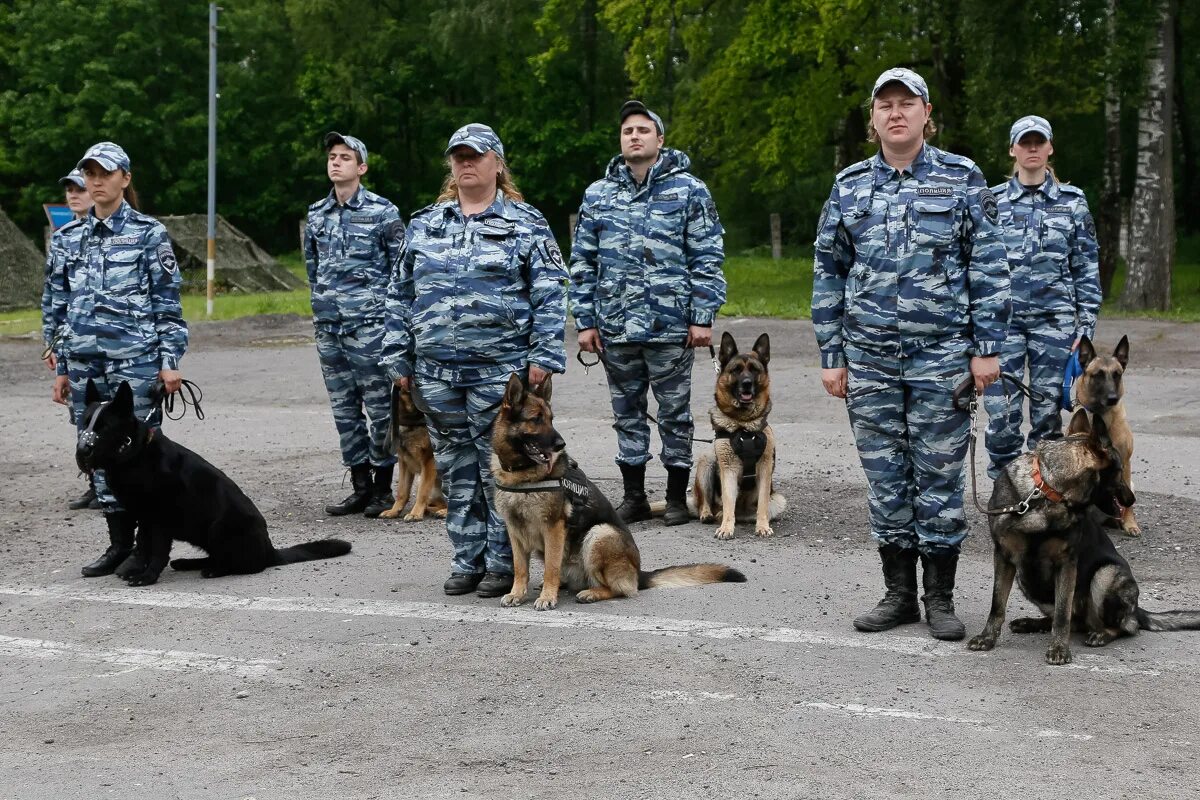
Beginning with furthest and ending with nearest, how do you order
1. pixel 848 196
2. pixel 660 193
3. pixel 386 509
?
1. pixel 386 509
2. pixel 660 193
3. pixel 848 196

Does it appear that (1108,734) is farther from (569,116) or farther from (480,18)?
(569,116)

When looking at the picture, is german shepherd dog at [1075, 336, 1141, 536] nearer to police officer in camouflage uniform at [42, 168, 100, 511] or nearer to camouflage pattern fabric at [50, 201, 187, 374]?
camouflage pattern fabric at [50, 201, 187, 374]

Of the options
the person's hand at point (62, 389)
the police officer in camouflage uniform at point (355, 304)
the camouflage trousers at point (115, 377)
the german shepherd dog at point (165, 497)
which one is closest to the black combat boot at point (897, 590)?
the german shepherd dog at point (165, 497)

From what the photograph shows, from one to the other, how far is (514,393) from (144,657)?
195 centimetres

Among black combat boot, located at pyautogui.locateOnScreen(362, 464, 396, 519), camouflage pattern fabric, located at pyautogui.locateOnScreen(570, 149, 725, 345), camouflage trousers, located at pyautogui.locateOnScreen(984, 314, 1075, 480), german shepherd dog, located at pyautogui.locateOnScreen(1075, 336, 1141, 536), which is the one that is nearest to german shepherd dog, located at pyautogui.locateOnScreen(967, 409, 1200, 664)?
camouflage trousers, located at pyautogui.locateOnScreen(984, 314, 1075, 480)

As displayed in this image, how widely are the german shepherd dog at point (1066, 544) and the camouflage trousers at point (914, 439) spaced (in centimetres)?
24

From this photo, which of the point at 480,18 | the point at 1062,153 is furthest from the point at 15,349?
the point at 1062,153

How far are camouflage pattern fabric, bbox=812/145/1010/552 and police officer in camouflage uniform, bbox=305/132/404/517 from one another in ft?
13.0

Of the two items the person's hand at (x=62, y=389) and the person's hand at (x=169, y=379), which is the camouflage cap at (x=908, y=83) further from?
the person's hand at (x=62, y=389)

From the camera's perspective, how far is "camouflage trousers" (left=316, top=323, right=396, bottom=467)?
9.11 metres

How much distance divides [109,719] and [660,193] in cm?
456

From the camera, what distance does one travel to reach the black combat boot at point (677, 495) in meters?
8.72

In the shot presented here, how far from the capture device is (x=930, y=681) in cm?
525

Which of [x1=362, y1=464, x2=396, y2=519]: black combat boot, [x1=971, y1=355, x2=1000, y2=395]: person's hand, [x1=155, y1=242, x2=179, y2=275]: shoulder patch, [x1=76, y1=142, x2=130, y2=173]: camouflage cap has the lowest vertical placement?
[x1=362, y1=464, x2=396, y2=519]: black combat boot
